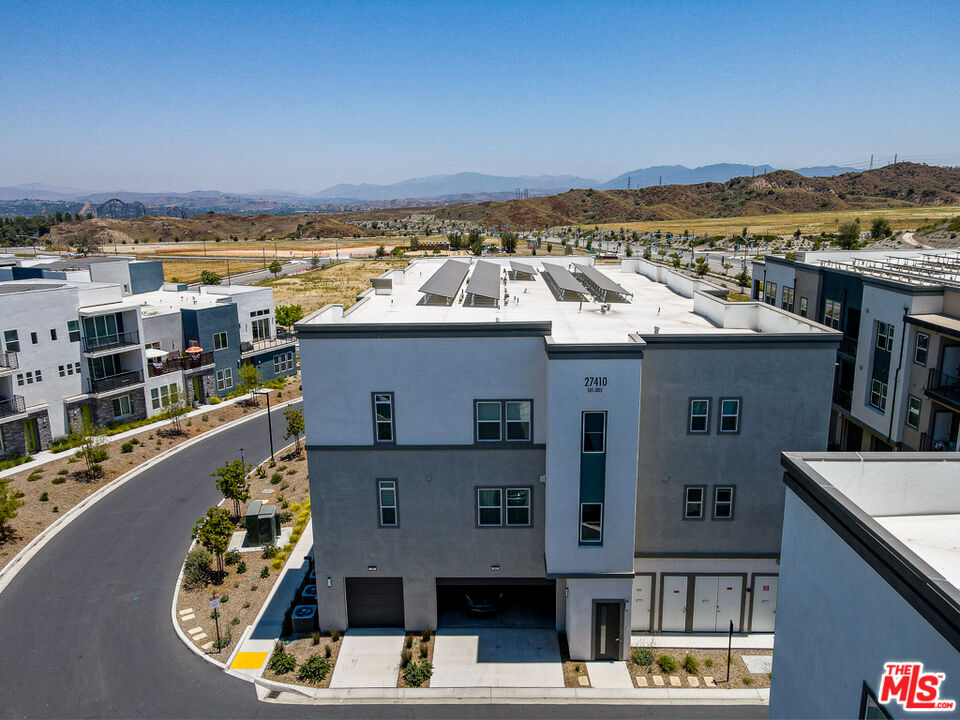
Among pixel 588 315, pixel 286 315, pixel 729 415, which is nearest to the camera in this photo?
pixel 729 415

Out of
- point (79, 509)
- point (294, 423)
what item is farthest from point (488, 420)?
point (79, 509)

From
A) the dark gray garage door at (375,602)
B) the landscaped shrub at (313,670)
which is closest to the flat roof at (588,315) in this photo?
the dark gray garage door at (375,602)

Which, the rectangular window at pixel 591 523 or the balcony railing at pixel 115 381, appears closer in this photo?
the rectangular window at pixel 591 523

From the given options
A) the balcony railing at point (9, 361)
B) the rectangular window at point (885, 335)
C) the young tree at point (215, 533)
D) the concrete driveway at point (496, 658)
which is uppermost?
the rectangular window at point (885, 335)

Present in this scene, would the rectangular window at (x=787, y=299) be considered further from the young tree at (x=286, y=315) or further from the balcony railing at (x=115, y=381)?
the balcony railing at (x=115, y=381)

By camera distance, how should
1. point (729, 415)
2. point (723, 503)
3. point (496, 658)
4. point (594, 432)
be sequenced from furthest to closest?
1. point (723, 503)
2. point (496, 658)
3. point (729, 415)
4. point (594, 432)

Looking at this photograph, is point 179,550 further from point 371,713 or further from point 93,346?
point 93,346

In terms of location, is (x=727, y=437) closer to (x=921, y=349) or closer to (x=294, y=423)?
(x=921, y=349)

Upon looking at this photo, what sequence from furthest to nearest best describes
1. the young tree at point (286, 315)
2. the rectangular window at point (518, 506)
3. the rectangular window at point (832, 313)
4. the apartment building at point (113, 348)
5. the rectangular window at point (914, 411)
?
the young tree at point (286, 315)
the apartment building at point (113, 348)
the rectangular window at point (832, 313)
the rectangular window at point (914, 411)
the rectangular window at point (518, 506)
